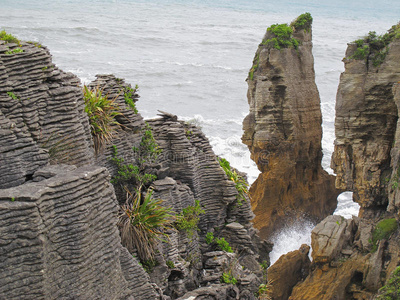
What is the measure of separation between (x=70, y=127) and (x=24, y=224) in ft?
11.9

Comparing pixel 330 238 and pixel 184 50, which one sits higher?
pixel 184 50

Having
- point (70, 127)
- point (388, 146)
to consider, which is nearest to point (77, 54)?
point (388, 146)

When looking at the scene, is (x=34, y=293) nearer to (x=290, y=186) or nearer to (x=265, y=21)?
(x=290, y=186)

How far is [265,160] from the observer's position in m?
34.3

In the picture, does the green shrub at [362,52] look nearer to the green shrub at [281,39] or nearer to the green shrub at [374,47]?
the green shrub at [374,47]

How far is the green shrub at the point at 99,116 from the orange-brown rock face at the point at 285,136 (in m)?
19.3

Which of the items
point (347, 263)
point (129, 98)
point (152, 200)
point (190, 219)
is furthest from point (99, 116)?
point (347, 263)

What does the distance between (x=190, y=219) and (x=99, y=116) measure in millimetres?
3930

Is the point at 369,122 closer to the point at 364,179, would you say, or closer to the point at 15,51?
the point at 364,179

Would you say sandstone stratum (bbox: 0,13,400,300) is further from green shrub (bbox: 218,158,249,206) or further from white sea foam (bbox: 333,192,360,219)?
white sea foam (bbox: 333,192,360,219)

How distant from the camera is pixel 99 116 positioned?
45.2 feet

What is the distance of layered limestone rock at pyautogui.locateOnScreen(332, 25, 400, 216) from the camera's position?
88.0 ft

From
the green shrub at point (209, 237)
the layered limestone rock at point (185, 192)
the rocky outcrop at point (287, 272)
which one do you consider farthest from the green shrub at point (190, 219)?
the rocky outcrop at point (287, 272)

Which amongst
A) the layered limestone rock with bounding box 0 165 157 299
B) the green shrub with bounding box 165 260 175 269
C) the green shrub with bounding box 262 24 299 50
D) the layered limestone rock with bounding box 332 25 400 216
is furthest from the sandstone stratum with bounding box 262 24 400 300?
the layered limestone rock with bounding box 0 165 157 299
